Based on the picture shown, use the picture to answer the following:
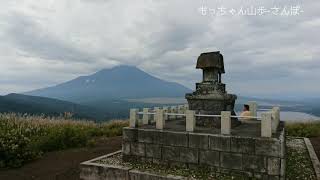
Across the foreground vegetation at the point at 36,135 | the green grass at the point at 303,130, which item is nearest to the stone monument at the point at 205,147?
the foreground vegetation at the point at 36,135

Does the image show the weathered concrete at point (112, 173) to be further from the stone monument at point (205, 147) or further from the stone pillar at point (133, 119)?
the stone pillar at point (133, 119)

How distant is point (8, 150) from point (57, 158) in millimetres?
1662

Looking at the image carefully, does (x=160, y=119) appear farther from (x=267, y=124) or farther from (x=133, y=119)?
(x=267, y=124)

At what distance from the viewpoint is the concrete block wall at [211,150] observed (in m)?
7.41

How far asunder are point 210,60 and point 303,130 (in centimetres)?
877

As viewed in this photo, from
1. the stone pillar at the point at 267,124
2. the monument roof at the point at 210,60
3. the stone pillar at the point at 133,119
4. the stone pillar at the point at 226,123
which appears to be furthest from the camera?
the monument roof at the point at 210,60

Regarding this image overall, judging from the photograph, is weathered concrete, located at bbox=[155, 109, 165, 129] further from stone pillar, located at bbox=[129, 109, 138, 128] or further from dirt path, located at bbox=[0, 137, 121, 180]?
dirt path, located at bbox=[0, 137, 121, 180]

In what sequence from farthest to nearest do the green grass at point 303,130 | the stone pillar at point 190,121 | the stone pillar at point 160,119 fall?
the green grass at point 303,130, the stone pillar at point 160,119, the stone pillar at point 190,121

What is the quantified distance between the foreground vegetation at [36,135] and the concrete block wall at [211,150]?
4046mm

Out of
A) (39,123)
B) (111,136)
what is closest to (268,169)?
(111,136)

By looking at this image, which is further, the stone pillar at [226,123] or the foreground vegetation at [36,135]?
the foreground vegetation at [36,135]

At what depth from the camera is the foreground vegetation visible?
10.5 m

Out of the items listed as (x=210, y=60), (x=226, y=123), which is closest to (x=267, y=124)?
(x=226, y=123)

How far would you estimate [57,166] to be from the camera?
10188 mm
